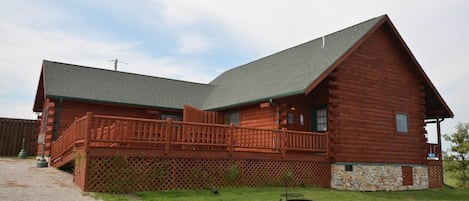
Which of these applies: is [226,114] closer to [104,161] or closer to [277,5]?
[277,5]

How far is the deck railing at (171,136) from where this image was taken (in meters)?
10.5

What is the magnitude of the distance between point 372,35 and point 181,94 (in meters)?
10.8

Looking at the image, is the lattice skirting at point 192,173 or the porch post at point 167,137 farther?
the porch post at point 167,137

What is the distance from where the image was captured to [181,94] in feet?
71.3

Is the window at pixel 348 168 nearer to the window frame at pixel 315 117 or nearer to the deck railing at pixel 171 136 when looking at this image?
the deck railing at pixel 171 136

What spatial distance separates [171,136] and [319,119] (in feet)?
22.6

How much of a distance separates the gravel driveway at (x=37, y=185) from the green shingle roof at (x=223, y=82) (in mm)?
4334

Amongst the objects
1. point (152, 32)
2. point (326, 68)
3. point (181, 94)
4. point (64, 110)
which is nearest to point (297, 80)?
point (326, 68)

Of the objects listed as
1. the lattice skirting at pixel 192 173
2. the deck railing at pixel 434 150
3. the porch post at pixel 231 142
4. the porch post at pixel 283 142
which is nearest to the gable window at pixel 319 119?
the lattice skirting at pixel 192 173

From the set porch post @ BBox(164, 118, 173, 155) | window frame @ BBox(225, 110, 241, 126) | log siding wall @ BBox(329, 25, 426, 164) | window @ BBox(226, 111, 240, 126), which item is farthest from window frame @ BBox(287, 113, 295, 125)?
porch post @ BBox(164, 118, 173, 155)

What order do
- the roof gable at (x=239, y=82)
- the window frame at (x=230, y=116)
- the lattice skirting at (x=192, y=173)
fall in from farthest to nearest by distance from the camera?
1. the window frame at (x=230, y=116)
2. the roof gable at (x=239, y=82)
3. the lattice skirting at (x=192, y=173)

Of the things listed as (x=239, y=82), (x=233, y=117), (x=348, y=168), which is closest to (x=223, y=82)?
(x=239, y=82)

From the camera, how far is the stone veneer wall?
14102mm

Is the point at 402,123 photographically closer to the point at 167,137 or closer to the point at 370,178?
the point at 370,178
